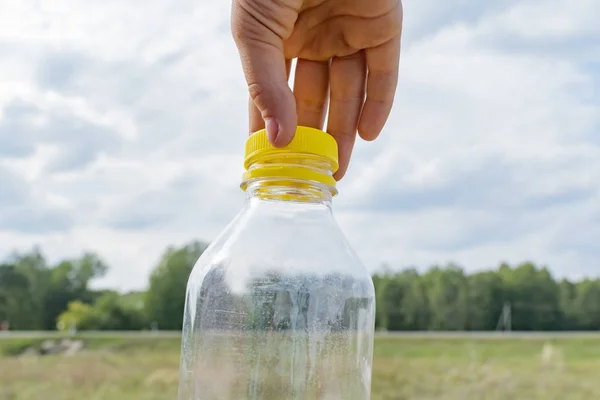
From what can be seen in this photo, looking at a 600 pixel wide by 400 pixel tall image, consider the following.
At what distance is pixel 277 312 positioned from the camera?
0.52 metres

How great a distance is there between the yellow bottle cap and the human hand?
0.04 ft

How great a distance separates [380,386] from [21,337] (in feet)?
5.36

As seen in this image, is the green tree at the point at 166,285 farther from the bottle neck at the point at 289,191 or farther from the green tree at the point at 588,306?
the bottle neck at the point at 289,191

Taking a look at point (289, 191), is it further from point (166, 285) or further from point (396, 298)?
point (166, 285)

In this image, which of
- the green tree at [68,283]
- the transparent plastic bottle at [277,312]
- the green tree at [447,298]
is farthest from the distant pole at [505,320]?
the transparent plastic bottle at [277,312]

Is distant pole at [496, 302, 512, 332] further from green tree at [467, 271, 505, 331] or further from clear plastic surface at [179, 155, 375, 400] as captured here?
clear plastic surface at [179, 155, 375, 400]

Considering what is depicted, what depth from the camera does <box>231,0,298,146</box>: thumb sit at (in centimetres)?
43

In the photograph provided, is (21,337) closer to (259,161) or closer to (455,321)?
(455,321)

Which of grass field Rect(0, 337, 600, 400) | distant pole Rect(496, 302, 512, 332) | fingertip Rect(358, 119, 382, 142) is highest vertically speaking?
fingertip Rect(358, 119, 382, 142)

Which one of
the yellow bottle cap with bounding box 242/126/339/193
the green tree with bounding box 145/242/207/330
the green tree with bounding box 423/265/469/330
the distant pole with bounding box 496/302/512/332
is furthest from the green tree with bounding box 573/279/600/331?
the yellow bottle cap with bounding box 242/126/339/193

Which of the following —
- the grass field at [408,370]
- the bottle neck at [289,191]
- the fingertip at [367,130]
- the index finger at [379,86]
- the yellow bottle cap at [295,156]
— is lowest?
the grass field at [408,370]

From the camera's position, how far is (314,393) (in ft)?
1.69

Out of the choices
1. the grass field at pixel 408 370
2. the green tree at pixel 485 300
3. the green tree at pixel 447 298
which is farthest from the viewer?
the green tree at pixel 447 298

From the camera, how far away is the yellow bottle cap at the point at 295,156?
0.46m
